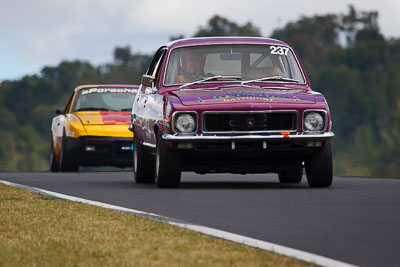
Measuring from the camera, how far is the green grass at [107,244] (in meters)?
7.35

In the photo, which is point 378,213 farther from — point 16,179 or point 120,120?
point 120,120

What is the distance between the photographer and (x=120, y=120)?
21.9 metres

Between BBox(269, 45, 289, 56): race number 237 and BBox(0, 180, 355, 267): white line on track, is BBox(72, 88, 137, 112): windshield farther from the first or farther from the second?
BBox(0, 180, 355, 267): white line on track

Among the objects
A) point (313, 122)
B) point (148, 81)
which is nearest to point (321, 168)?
point (313, 122)

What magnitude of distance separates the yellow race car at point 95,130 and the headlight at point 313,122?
7979mm

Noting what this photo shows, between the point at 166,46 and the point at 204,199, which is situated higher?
the point at 166,46

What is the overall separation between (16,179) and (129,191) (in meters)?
3.75

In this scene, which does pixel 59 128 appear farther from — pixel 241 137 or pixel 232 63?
pixel 241 137

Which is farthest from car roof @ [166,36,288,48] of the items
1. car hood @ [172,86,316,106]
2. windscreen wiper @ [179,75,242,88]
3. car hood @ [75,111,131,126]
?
car hood @ [75,111,131,126]

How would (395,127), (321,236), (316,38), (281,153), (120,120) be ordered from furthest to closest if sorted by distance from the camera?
(316,38), (395,127), (120,120), (281,153), (321,236)

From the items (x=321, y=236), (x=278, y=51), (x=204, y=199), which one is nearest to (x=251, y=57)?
(x=278, y=51)

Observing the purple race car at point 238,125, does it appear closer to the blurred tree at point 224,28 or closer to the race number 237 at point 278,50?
the race number 237 at point 278,50

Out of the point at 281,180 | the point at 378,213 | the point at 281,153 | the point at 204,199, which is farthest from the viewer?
the point at 281,180

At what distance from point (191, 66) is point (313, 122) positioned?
199cm
